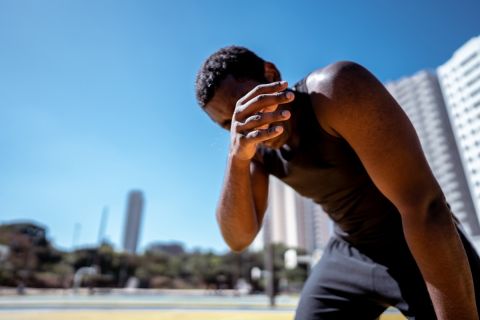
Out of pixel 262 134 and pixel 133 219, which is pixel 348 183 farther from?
pixel 133 219

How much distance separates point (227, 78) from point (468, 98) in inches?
99.3

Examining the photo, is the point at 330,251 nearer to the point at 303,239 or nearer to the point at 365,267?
the point at 365,267

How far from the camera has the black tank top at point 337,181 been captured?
1.21 meters

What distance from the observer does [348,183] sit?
4.31 feet

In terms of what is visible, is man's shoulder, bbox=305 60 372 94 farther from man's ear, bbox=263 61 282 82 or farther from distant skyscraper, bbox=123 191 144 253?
distant skyscraper, bbox=123 191 144 253

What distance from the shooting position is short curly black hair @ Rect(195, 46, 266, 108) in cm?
131

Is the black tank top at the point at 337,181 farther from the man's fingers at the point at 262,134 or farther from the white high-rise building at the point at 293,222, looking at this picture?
the white high-rise building at the point at 293,222

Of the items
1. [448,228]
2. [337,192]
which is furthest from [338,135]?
[448,228]

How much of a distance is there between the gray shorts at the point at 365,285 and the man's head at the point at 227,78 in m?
0.95

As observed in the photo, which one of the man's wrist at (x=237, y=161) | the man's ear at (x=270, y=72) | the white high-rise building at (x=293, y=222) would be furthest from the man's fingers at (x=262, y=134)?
the white high-rise building at (x=293, y=222)

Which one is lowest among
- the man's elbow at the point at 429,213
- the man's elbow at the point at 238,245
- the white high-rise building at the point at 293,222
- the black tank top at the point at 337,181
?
the man's elbow at the point at 238,245

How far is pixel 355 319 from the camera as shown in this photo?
1.49 meters

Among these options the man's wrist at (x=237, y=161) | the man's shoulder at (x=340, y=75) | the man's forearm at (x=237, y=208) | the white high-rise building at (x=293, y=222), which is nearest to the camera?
the man's shoulder at (x=340, y=75)

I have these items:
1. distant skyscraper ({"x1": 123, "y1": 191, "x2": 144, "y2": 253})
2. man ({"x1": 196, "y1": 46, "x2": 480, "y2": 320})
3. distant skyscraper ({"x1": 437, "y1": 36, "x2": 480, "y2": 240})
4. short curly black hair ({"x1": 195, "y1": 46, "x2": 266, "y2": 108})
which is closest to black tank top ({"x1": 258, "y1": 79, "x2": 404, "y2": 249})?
man ({"x1": 196, "y1": 46, "x2": 480, "y2": 320})
